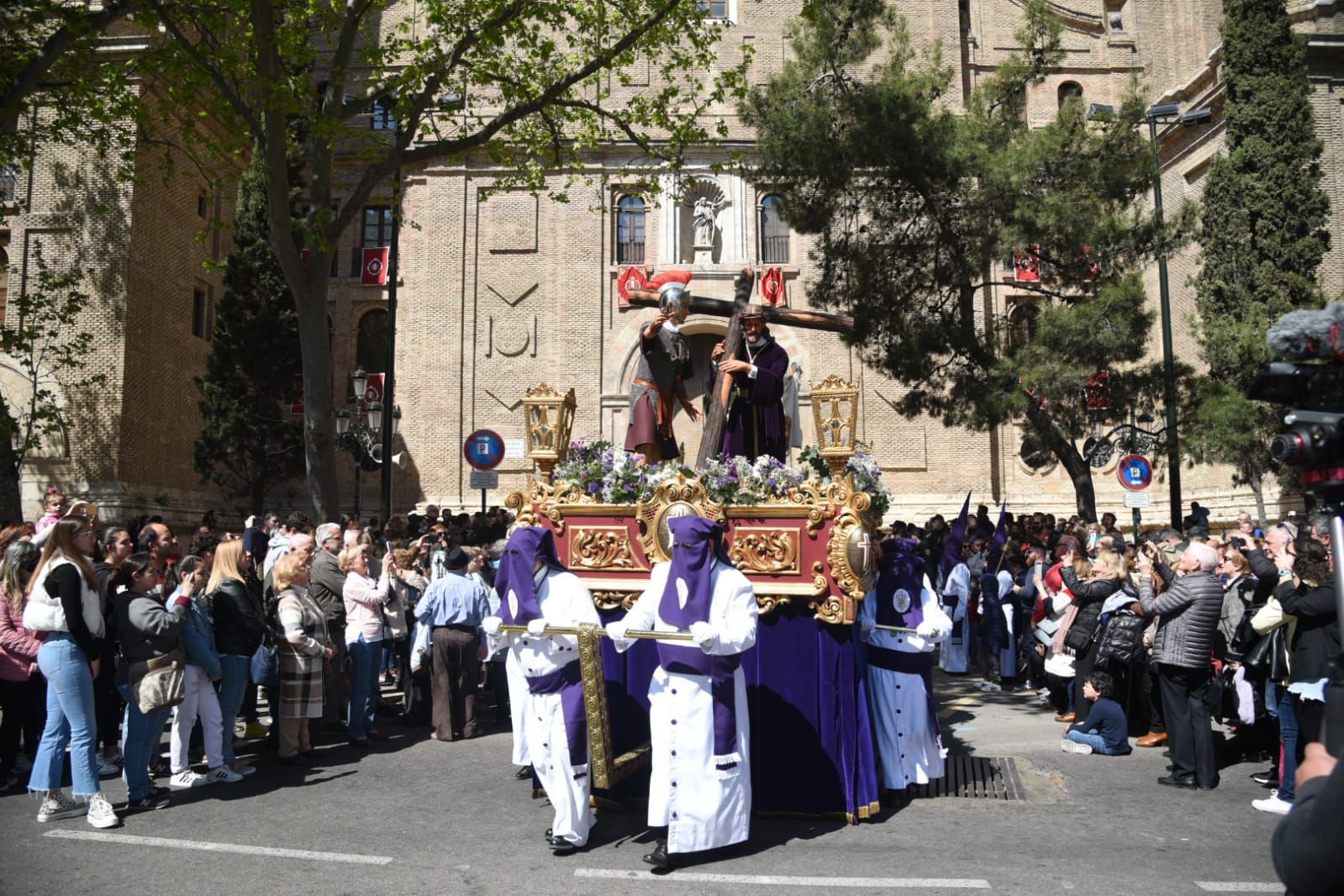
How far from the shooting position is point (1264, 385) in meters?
3.15

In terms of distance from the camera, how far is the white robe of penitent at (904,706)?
7.79 m

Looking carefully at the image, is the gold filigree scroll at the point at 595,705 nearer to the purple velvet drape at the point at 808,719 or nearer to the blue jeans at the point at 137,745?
the purple velvet drape at the point at 808,719

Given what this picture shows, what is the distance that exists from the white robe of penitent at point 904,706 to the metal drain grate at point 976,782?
0.37ft

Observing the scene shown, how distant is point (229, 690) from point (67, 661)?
1733mm

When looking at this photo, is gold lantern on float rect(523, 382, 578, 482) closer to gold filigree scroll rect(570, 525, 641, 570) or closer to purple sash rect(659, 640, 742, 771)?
gold filigree scroll rect(570, 525, 641, 570)

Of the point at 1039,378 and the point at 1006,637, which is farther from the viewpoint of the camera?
the point at 1039,378

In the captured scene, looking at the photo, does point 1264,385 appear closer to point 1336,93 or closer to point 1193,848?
point 1193,848

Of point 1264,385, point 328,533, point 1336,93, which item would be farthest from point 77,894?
point 1336,93

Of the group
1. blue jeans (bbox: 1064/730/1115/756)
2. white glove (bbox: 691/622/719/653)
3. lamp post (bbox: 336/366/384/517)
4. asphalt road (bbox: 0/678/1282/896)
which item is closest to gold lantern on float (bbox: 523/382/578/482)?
asphalt road (bbox: 0/678/1282/896)

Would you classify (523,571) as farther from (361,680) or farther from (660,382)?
(361,680)

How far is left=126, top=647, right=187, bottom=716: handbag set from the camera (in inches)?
296

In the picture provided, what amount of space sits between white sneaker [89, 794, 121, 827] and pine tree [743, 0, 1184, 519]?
1316 centimetres

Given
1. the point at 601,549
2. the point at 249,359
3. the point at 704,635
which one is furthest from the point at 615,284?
the point at 704,635

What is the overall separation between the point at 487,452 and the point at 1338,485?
564 inches
